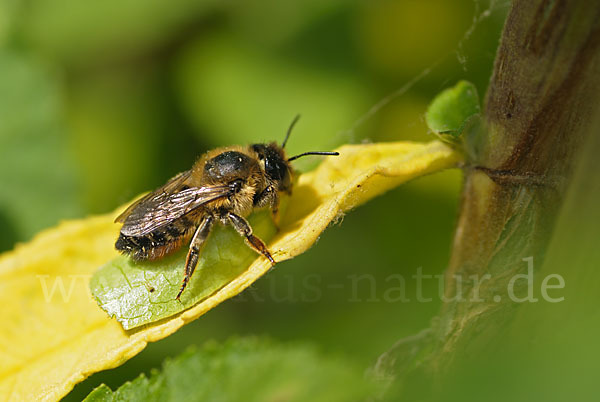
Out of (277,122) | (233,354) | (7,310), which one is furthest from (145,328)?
(277,122)

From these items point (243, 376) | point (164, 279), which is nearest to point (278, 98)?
point (164, 279)

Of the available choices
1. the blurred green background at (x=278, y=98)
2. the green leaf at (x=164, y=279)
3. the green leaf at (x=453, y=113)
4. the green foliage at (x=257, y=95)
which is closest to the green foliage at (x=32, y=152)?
the blurred green background at (x=278, y=98)

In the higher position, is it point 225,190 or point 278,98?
point 225,190

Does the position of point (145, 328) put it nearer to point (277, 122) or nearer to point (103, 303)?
point (103, 303)

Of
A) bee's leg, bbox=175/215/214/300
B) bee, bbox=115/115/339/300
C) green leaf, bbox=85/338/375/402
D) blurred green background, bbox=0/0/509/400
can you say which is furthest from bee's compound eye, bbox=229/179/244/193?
blurred green background, bbox=0/0/509/400

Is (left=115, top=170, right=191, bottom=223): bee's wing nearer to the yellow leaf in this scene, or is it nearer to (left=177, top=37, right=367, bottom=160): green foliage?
the yellow leaf

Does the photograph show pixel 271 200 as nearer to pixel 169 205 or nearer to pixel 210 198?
pixel 210 198

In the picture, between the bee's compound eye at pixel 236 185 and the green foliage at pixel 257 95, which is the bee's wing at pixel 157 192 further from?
the green foliage at pixel 257 95
